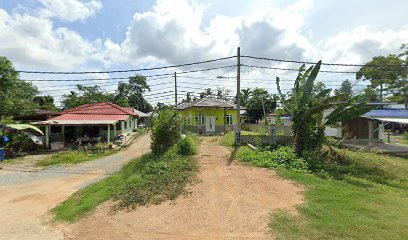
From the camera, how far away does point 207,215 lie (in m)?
6.95

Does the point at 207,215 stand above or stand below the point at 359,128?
below

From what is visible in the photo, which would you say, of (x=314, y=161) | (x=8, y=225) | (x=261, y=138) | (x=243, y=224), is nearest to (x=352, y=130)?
(x=261, y=138)

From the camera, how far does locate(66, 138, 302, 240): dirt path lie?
6.10m

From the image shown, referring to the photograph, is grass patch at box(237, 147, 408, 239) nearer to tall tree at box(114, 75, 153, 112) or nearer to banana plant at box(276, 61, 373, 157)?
banana plant at box(276, 61, 373, 157)

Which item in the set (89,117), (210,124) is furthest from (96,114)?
(210,124)

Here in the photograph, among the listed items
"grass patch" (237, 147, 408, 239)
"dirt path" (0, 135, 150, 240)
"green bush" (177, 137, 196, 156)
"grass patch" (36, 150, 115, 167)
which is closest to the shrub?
"green bush" (177, 137, 196, 156)

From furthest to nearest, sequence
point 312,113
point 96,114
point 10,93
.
Result: point 96,114 → point 10,93 → point 312,113

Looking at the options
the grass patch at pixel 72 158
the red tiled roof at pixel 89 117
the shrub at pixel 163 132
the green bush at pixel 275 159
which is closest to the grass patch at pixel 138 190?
the shrub at pixel 163 132

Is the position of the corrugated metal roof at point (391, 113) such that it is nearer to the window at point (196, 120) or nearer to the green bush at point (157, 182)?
the window at point (196, 120)

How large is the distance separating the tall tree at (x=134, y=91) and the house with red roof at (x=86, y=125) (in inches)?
1228

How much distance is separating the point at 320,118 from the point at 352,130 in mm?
12297

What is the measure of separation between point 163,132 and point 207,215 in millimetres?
7932

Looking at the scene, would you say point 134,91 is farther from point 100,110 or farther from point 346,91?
point 346,91

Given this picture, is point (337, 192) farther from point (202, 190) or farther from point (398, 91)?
point (398, 91)
